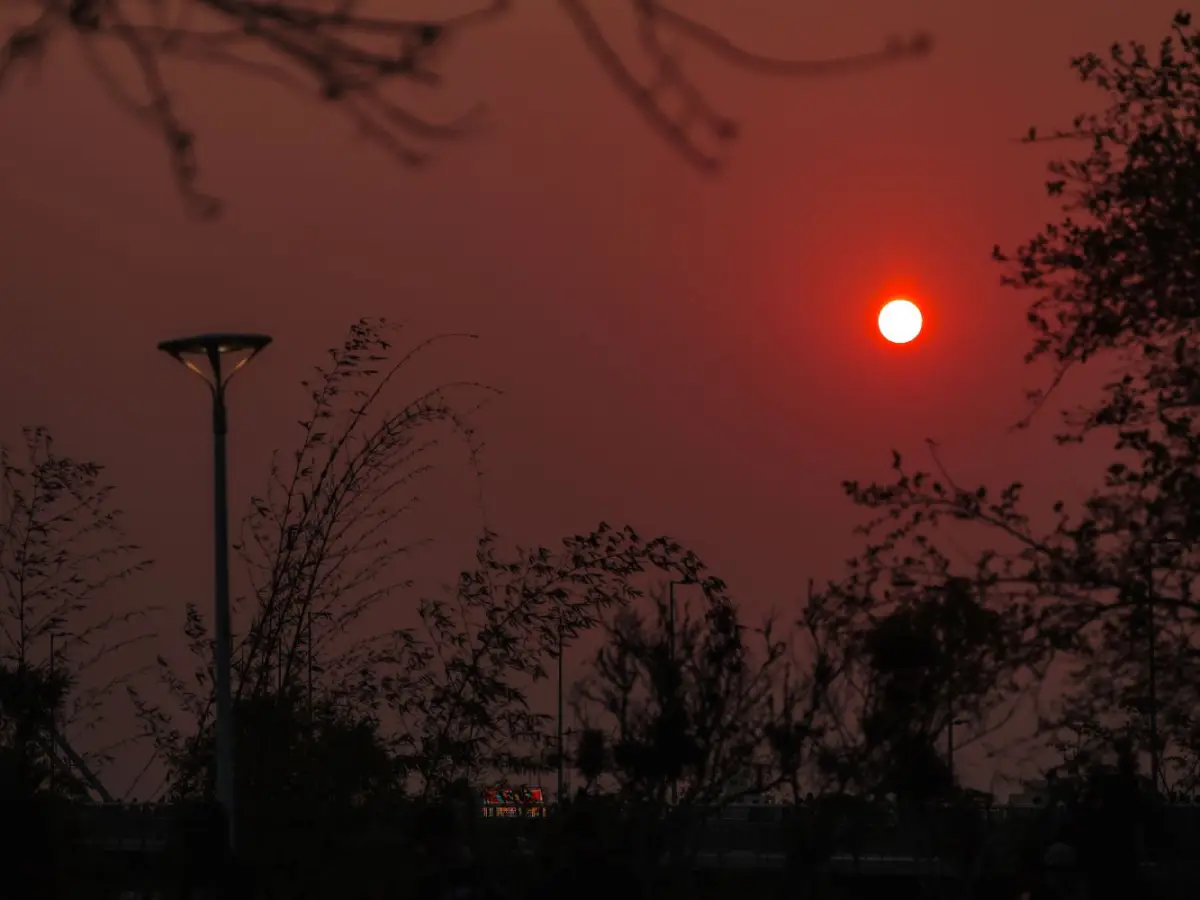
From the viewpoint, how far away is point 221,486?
615 inches

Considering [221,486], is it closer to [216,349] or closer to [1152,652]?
[216,349]

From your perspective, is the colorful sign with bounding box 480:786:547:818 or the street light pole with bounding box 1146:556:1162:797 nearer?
the colorful sign with bounding box 480:786:547:818

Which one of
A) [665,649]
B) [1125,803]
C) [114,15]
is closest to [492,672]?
[665,649]

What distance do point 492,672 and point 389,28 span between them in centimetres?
1146

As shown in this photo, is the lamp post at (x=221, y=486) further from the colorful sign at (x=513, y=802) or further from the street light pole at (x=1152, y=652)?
the street light pole at (x=1152, y=652)

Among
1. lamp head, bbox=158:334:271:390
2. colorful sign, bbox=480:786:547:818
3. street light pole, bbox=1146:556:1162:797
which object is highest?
lamp head, bbox=158:334:271:390

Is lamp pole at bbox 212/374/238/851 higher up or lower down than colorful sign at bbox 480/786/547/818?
higher up

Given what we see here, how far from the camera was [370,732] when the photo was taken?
51.9 ft

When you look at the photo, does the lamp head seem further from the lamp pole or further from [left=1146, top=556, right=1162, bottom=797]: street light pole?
[left=1146, top=556, right=1162, bottom=797]: street light pole

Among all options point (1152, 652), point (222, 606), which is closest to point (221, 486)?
point (222, 606)

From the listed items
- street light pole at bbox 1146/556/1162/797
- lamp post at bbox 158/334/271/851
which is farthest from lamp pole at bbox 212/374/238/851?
street light pole at bbox 1146/556/1162/797

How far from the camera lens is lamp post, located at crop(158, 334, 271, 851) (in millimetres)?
15078

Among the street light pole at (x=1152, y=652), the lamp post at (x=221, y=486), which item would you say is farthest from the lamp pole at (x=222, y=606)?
the street light pole at (x=1152, y=652)

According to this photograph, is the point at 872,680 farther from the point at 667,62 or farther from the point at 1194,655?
the point at 667,62
